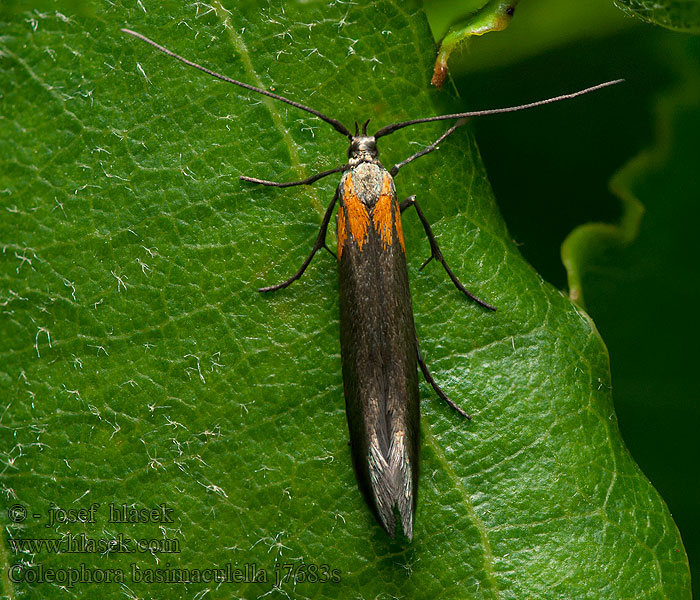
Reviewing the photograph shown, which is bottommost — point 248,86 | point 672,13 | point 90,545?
point 90,545

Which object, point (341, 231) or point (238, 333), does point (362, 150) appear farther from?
point (238, 333)

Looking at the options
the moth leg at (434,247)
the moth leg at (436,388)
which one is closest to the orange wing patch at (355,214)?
the moth leg at (434,247)

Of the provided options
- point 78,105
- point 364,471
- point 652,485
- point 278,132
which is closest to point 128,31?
point 78,105

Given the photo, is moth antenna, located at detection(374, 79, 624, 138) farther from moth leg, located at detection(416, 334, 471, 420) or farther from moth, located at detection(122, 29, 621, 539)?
A: moth leg, located at detection(416, 334, 471, 420)

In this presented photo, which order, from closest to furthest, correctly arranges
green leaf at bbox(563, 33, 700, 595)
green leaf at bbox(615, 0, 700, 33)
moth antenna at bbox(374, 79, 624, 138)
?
green leaf at bbox(615, 0, 700, 33), moth antenna at bbox(374, 79, 624, 138), green leaf at bbox(563, 33, 700, 595)

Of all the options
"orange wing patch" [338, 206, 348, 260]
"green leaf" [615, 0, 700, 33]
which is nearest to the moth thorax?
"orange wing patch" [338, 206, 348, 260]

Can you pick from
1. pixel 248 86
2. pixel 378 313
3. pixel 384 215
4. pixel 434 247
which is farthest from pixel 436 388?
pixel 248 86

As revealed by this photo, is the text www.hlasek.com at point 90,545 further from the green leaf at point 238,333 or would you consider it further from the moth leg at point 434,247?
the moth leg at point 434,247
